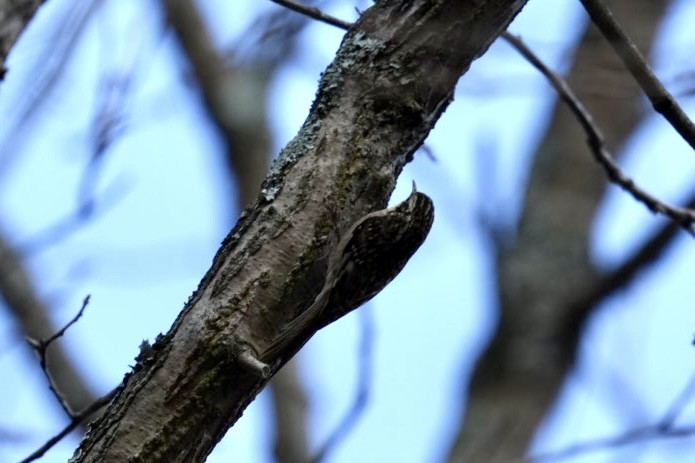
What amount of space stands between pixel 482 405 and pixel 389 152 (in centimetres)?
343

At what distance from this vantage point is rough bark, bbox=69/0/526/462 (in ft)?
6.26

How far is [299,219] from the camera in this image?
2.07 m

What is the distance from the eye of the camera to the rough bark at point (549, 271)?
5.30 meters

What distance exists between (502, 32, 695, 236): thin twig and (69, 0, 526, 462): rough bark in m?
0.71

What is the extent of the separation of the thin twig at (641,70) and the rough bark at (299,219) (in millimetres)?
183

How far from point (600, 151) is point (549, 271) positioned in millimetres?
2858

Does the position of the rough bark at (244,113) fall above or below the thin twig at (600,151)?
above

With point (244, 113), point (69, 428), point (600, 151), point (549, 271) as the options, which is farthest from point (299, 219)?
point (244, 113)

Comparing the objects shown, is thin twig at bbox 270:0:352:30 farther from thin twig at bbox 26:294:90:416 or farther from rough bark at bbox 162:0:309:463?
rough bark at bbox 162:0:309:463

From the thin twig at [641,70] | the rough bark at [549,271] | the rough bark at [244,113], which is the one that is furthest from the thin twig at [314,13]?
the rough bark at [244,113]

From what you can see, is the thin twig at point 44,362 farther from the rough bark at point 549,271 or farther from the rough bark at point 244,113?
the rough bark at point 244,113

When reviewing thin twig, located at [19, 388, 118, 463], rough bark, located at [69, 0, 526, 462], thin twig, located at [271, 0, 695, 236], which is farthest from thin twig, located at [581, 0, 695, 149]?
thin twig, located at [19, 388, 118, 463]

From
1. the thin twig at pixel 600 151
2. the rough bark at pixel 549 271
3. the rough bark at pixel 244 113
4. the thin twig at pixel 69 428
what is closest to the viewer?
the thin twig at pixel 69 428

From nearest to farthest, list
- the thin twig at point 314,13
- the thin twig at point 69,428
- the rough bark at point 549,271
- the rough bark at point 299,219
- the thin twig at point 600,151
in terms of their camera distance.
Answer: the rough bark at point 299,219
the thin twig at point 69,428
the thin twig at point 314,13
the thin twig at point 600,151
the rough bark at point 549,271
